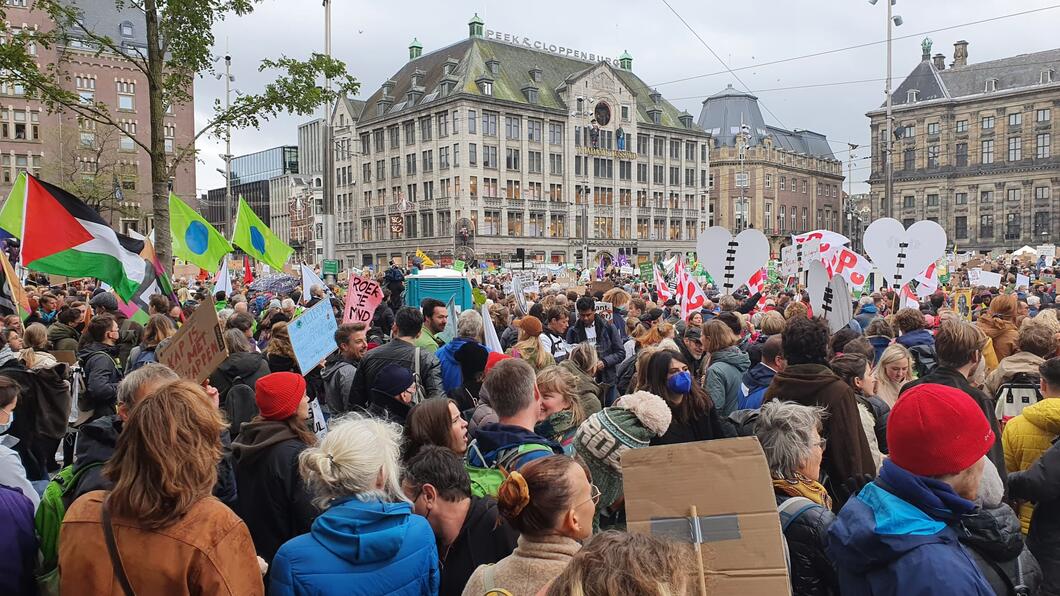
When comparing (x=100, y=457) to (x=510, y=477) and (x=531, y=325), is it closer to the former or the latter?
(x=510, y=477)

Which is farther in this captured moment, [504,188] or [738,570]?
[504,188]

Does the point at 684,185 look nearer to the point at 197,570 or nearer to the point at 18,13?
the point at 18,13

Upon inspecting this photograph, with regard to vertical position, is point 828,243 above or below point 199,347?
above

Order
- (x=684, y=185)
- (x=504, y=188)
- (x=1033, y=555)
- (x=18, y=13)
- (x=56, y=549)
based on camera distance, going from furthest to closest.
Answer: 1. (x=684, y=185)
2. (x=504, y=188)
3. (x=18, y=13)
4. (x=1033, y=555)
5. (x=56, y=549)

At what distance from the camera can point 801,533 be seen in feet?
10.3

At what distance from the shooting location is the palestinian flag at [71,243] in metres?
8.60

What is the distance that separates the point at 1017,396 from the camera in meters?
5.29

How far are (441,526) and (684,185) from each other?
8045cm

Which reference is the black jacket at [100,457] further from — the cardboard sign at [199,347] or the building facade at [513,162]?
the building facade at [513,162]

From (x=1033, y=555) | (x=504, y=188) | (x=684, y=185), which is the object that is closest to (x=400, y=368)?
(x=1033, y=555)

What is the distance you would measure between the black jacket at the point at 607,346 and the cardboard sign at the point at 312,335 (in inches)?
129

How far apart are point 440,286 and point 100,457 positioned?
37.3 feet

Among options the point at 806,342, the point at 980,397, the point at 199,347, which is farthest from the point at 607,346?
the point at 199,347

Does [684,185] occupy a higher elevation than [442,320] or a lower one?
higher
